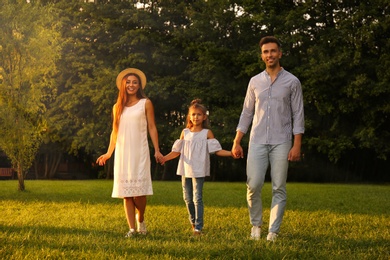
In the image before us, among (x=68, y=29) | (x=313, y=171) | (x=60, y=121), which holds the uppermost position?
(x=68, y=29)

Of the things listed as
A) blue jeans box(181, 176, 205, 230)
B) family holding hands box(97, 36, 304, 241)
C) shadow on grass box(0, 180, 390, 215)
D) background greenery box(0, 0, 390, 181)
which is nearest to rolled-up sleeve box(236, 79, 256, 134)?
family holding hands box(97, 36, 304, 241)

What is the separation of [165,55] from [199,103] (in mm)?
27705

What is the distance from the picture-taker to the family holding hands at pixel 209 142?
7.36 m

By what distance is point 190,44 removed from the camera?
35.0 m

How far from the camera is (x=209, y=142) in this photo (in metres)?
8.38

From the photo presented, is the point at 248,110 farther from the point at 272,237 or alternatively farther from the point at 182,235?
the point at 182,235

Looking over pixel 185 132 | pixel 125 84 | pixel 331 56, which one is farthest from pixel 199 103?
pixel 331 56

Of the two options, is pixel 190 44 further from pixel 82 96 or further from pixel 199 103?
pixel 199 103

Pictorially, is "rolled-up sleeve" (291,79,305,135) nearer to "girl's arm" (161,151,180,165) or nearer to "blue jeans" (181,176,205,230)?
"blue jeans" (181,176,205,230)

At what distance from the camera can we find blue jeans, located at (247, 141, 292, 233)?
7289 mm

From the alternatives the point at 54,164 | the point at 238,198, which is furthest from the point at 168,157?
the point at 54,164

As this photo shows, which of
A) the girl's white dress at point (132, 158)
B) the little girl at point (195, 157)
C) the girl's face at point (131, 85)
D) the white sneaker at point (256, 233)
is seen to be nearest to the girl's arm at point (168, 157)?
the little girl at point (195, 157)

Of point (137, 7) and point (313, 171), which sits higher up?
point (137, 7)

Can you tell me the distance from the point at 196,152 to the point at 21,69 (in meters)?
12.6
